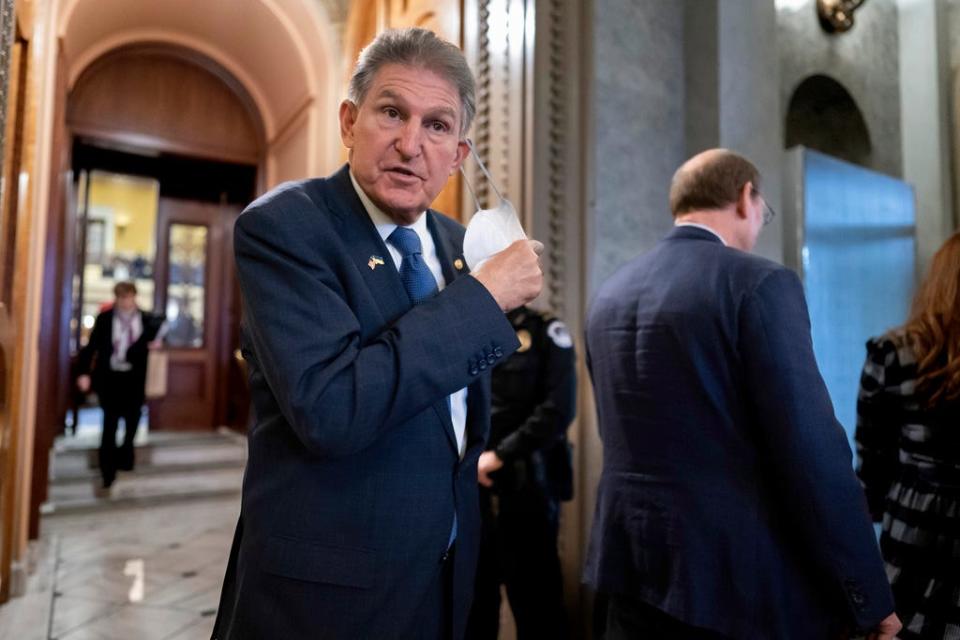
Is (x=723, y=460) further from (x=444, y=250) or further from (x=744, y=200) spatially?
(x=444, y=250)

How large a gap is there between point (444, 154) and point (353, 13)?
4.08 m

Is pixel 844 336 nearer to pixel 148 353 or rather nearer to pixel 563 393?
pixel 563 393

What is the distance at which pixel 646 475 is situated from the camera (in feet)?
5.08

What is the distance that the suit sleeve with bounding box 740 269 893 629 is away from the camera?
1275 millimetres

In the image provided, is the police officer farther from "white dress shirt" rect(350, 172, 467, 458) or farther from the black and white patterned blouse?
"white dress shirt" rect(350, 172, 467, 458)

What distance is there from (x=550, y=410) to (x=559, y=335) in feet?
0.91

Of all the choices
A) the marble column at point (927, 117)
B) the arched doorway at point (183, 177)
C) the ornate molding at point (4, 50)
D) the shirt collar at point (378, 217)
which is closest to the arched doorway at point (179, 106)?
the arched doorway at point (183, 177)

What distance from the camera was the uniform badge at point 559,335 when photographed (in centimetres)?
239

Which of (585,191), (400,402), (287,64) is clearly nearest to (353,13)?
(287,64)

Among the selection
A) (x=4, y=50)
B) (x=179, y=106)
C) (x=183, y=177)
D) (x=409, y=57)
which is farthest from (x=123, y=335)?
(x=409, y=57)

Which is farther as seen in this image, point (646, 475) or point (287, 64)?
point (287, 64)

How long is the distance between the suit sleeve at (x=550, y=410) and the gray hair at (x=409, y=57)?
146 centimetres

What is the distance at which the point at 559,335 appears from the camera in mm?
2402

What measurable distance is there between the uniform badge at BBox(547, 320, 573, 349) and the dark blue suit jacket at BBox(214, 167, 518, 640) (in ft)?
4.71
